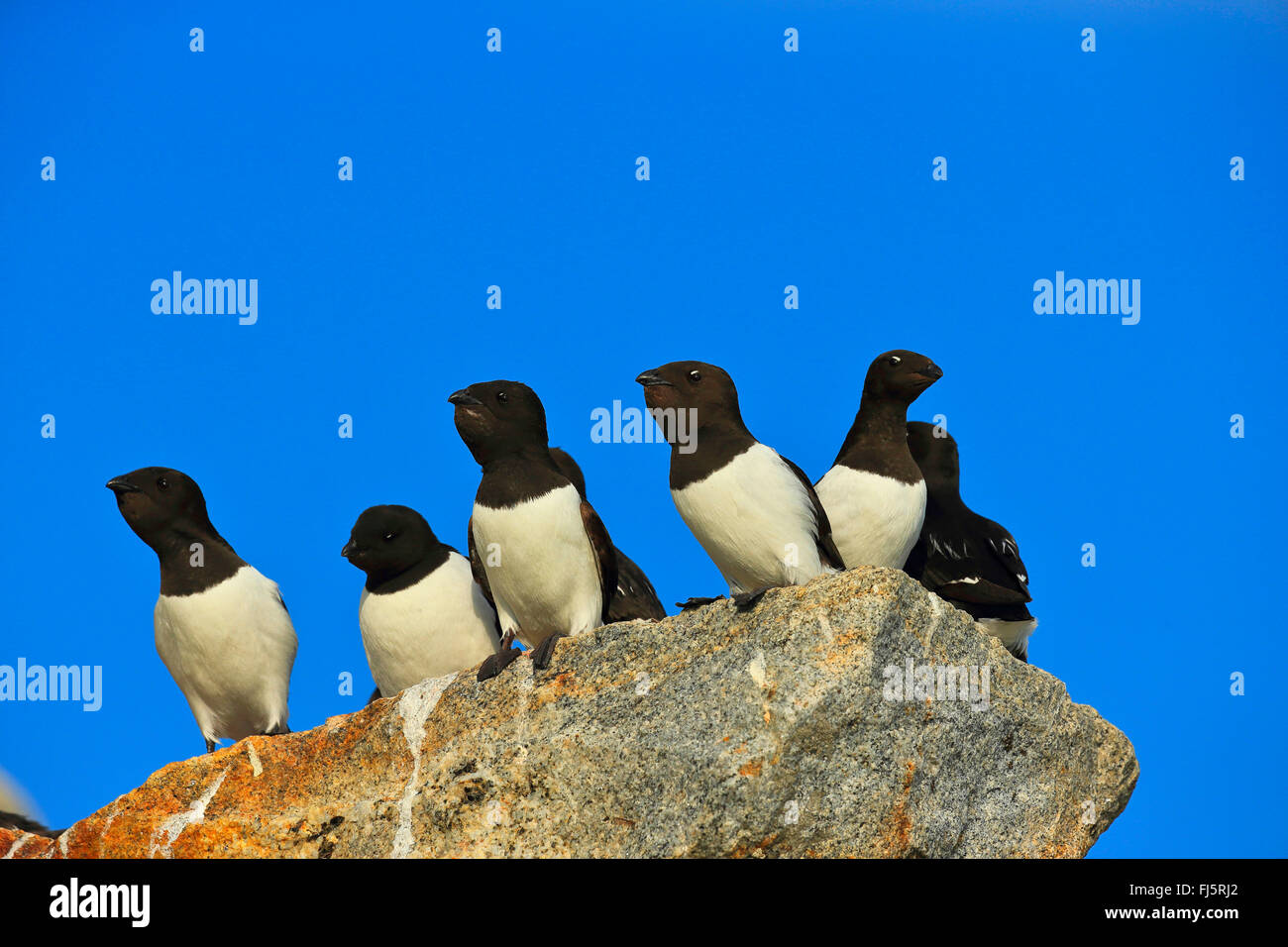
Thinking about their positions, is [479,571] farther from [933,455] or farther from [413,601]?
[933,455]

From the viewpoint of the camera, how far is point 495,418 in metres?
8.55

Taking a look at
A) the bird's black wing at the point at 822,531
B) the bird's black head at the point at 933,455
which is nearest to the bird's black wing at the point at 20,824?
the bird's black wing at the point at 822,531

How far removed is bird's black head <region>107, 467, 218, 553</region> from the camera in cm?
945

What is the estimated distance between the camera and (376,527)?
9430 millimetres

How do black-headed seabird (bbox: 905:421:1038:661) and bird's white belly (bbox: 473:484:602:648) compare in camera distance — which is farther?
black-headed seabird (bbox: 905:421:1038:661)

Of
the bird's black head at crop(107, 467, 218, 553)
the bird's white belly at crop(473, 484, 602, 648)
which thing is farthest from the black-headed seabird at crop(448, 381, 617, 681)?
the bird's black head at crop(107, 467, 218, 553)

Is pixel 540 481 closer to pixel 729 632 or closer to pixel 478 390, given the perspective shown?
pixel 478 390

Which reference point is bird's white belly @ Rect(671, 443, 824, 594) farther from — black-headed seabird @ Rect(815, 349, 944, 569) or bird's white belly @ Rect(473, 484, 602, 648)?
bird's white belly @ Rect(473, 484, 602, 648)

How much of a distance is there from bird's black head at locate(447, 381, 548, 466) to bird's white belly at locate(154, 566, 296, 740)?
7.47 feet

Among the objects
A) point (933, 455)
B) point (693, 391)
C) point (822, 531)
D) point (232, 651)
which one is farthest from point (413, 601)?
point (933, 455)

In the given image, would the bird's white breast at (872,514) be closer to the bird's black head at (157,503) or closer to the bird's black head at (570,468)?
the bird's black head at (570,468)

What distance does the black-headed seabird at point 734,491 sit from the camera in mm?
7938

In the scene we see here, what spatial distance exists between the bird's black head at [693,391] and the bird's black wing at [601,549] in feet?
3.16

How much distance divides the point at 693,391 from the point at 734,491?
0.68m
